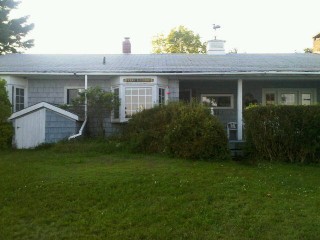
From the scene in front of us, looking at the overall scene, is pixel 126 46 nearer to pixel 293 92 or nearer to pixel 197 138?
pixel 293 92

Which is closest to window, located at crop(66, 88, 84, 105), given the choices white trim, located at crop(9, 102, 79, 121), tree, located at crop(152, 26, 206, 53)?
white trim, located at crop(9, 102, 79, 121)

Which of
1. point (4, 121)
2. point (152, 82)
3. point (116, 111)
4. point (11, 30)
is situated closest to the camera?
point (4, 121)

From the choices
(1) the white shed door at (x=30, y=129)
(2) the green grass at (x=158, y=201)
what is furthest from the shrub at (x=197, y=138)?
(1) the white shed door at (x=30, y=129)

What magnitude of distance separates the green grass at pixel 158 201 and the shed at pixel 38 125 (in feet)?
13.7

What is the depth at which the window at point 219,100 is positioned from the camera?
18.2 m

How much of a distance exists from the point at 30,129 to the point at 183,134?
19.3ft

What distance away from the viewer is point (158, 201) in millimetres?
7070

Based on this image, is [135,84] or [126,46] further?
[126,46]

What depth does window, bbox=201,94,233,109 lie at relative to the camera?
18250mm

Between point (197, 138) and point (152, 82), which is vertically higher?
point (152, 82)

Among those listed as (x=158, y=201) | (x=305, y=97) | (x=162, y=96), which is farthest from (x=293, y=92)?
(x=158, y=201)

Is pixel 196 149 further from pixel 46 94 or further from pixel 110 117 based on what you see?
pixel 46 94

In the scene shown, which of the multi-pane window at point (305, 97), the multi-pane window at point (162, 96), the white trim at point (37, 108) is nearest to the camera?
the white trim at point (37, 108)

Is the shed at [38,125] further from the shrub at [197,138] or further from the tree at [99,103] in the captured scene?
the shrub at [197,138]
